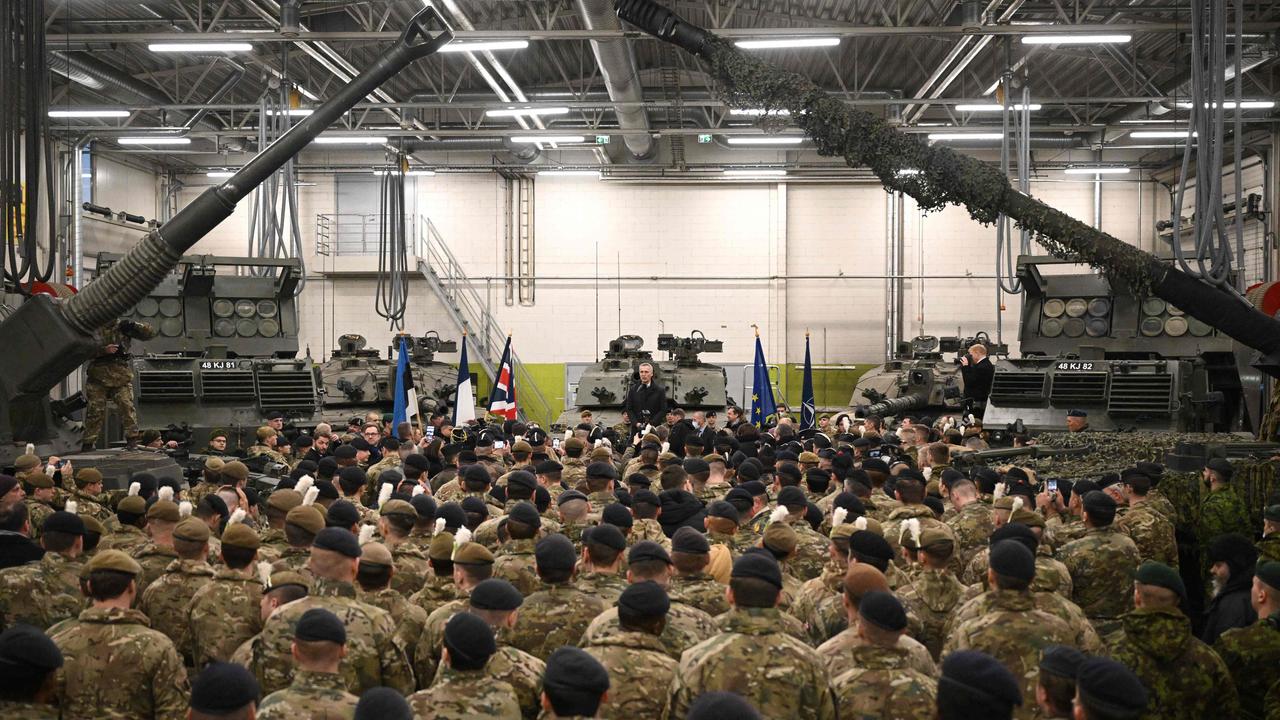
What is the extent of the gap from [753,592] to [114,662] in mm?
2628

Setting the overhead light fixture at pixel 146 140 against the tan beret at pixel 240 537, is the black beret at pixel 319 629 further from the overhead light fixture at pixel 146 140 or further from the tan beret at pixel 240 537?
the overhead light fixture at pixel 146 140

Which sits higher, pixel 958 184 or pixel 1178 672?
pixel 958 184

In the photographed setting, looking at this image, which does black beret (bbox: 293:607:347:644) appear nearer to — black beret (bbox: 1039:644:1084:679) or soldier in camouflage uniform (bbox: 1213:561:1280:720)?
black beret (bbox: 1039:644:1084:679)

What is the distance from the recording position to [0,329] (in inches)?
335

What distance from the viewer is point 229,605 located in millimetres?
5832

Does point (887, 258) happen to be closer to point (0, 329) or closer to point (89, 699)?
point (0, 329)

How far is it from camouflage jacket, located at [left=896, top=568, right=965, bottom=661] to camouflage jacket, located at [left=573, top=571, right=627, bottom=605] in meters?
1.59

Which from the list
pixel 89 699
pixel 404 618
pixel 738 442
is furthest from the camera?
pixel 738 442

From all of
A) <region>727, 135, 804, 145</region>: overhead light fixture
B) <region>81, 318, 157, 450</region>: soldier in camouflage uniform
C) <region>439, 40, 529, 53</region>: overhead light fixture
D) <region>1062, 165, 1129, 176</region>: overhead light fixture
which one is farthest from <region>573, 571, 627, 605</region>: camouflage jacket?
<region>1062, 165, 1129, 176</region>: overhead light fixture

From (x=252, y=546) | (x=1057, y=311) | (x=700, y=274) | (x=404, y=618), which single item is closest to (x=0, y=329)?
(x=252, y=546)

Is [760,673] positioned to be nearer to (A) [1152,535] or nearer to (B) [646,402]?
(A) [1152,535]

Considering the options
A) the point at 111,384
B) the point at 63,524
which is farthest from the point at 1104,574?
the point at 111,384

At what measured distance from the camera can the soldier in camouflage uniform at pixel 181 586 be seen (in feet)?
20.2

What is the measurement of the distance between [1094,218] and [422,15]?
77.9 feet
